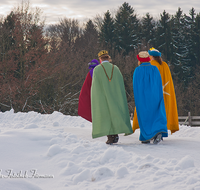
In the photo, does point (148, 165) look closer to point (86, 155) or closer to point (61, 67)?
point (86, 155)

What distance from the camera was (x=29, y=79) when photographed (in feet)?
68.9

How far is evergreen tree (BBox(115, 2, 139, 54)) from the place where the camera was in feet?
121

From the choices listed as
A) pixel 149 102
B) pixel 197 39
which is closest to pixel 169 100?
pixel 149 102

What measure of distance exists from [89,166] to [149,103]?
2.45m

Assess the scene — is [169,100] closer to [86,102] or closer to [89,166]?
[86,102]

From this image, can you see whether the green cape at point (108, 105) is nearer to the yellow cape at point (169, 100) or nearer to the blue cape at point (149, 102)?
the blue cape at point (149, 102)

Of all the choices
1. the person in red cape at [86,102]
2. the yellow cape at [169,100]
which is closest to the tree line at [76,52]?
the person in red cape at [86,102]

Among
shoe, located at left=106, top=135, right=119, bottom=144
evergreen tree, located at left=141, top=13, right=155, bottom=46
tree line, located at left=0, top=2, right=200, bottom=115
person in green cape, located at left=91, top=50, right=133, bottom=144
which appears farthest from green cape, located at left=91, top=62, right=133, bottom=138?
evergreen tree, located at left=141, top=13, right=155, bottom=46

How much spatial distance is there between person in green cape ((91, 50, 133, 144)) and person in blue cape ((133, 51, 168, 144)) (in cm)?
30

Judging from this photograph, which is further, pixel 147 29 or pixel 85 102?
pixel 147 29

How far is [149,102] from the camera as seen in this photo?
5812mm

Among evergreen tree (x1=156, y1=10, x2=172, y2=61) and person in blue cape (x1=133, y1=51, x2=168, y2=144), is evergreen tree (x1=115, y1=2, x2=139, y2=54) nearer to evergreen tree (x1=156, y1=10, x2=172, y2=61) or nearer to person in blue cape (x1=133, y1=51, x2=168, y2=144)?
evergreen tree (x1=156, y1=10, x2=172, y2=61)

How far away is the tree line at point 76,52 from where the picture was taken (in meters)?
21.2

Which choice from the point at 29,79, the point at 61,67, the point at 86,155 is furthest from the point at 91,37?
the point at 86,155
